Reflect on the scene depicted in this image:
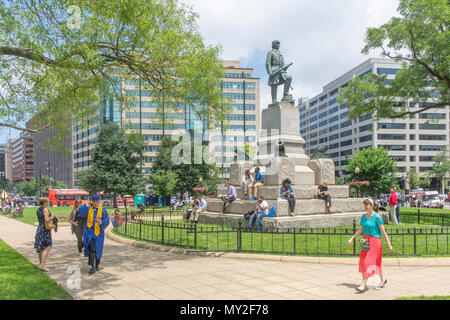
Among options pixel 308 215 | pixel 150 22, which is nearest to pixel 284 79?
pixel 308 215

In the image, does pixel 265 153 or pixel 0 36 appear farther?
pixel 265 153

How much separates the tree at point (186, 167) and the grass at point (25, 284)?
1626 inches

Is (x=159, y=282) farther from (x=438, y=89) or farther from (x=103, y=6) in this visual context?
(x=438, y=89)

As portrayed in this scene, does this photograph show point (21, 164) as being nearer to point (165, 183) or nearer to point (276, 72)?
point (165, 183)

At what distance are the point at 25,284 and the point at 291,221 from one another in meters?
8.51

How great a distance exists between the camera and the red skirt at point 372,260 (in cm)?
701

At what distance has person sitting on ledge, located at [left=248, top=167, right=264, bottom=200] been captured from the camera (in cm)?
1512

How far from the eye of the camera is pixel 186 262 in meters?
9.90

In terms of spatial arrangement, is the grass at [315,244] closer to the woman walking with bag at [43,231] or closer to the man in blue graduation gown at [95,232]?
the man in blue graduation gown at [95,232]

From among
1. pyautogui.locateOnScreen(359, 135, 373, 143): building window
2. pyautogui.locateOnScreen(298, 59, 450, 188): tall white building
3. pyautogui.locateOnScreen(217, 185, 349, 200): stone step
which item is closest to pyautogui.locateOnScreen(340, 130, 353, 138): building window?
pyautogui.locateOnScreen(298, 59, 450, 188): tall white building

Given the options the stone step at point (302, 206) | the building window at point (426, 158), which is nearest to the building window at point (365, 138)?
the building window at point (426, 158)

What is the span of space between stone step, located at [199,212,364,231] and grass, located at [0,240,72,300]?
637cm

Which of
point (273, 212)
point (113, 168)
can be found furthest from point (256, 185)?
point (113, 168)

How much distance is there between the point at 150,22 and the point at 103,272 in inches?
268
